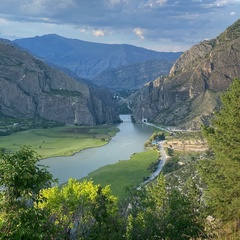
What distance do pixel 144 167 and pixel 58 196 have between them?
70.2m

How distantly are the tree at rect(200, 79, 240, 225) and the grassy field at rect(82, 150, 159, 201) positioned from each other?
39.6 meters

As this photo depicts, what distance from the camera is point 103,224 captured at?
846 inches

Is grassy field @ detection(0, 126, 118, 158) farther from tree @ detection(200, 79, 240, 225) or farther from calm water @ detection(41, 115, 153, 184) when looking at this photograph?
tree @ detection(200, 79, 240, 225)

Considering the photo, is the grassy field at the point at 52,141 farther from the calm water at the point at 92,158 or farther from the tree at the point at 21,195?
the tree at the point at 21,195

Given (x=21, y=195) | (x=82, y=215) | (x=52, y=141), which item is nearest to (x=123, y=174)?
(x=52, y=141)

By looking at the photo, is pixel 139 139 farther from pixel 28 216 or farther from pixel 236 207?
pixel 28 216

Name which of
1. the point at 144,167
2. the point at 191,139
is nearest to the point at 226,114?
the point at 144,167

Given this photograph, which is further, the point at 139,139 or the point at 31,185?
the point at 139,139

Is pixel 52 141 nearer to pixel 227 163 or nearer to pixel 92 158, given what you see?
pixel 92 158

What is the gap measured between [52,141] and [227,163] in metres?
118

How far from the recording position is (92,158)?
358 ft

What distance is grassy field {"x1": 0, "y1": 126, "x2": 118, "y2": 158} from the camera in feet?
388

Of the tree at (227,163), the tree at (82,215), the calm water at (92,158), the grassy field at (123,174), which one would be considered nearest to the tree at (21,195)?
the tree at (82,215)

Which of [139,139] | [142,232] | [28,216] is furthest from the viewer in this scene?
[139,139]
